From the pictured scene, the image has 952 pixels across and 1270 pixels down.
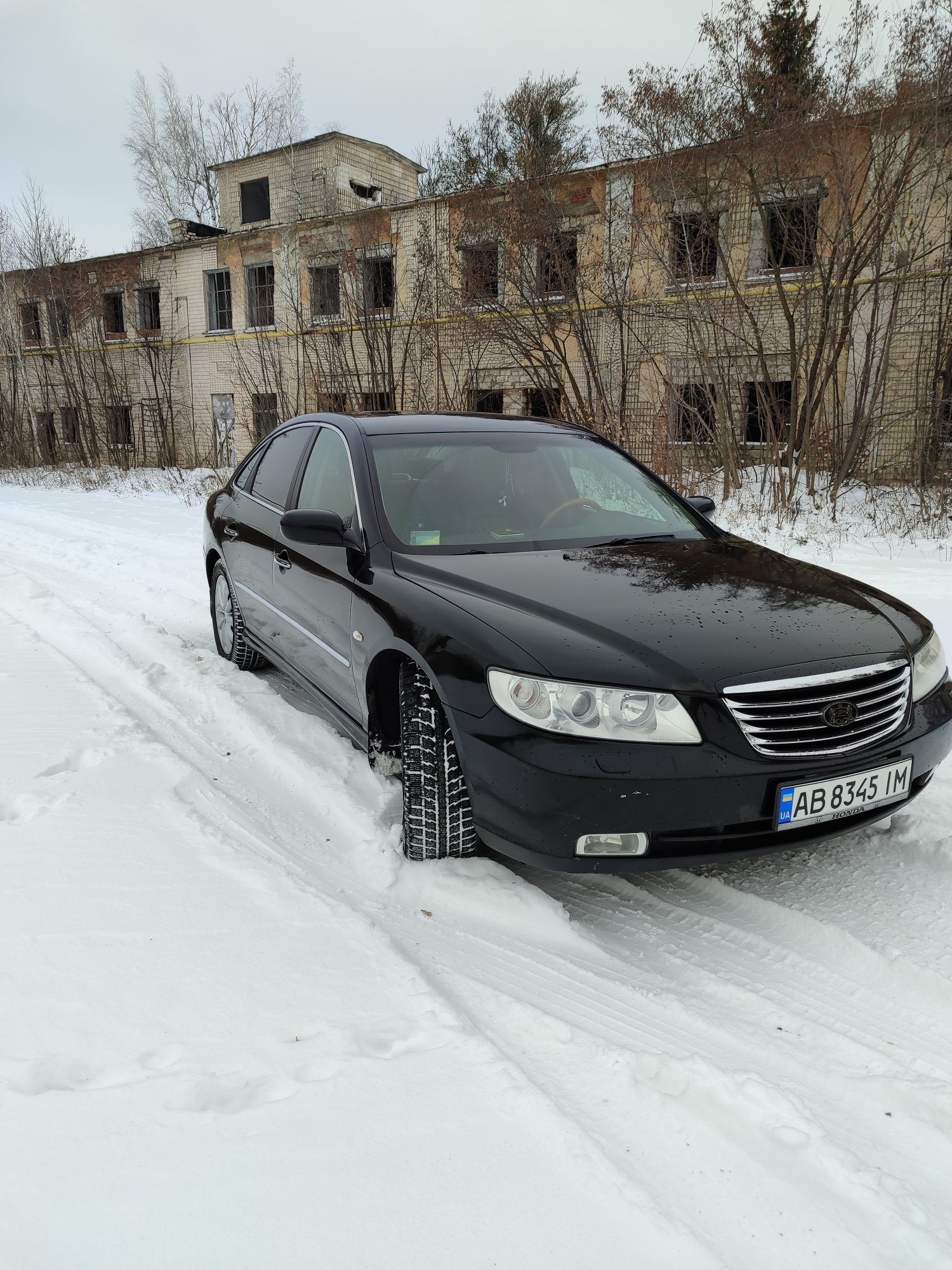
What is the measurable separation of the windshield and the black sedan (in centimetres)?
1

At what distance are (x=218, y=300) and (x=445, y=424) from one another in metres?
26.7

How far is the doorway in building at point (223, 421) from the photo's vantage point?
82.0ft

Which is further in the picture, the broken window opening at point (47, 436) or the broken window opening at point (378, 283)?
the broken window opening at point (47, 436)

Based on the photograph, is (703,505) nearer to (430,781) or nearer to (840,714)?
(840,714)

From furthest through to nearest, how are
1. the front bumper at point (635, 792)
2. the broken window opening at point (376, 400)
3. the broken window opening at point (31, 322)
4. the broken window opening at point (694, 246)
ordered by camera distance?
the broken window opening at point (31, 322) → the broken window opening at point (376, 400) → the broken window opening at point (694, 246) → the front bumper at point (635, 792)

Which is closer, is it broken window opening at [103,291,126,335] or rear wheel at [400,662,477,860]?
rear wheel at [400,662,477,860]

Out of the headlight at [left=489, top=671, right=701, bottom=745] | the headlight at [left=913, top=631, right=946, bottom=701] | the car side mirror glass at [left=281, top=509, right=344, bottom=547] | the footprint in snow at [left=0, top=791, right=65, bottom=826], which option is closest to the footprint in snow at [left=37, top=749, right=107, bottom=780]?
the footprint in snow at [left=0, top=791, right=65, bottom=826]

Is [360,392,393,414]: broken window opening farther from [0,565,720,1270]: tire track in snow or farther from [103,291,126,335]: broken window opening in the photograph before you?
[103,291,126,335]: broken window opening

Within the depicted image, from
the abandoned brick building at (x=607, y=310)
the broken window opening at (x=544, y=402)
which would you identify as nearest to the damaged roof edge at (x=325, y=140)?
the abandoned brick building at (x=607, y=310)

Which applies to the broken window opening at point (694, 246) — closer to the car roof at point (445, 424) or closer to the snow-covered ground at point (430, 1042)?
the car roof at point (445, 424)

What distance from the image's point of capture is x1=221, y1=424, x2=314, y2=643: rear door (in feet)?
14.6

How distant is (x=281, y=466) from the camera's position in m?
4.71

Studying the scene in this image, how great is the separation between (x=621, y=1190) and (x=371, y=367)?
1878 cm

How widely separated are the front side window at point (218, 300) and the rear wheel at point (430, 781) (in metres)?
27.4
